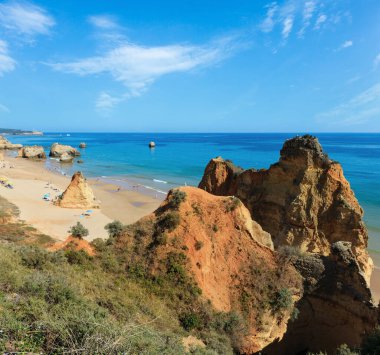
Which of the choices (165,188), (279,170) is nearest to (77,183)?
(165,188)

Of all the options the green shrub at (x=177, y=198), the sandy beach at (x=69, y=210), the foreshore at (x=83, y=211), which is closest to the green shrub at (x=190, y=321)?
the green shrub at (x=177, y=198)

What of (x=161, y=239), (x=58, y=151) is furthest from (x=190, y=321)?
(x=58, y=151)

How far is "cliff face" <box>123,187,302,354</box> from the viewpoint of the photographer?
12.1 meters

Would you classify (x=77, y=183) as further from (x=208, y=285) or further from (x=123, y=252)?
(x=208, y=285)

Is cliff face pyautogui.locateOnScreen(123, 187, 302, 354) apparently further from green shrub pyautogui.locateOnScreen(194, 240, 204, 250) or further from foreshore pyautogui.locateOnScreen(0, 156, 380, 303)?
foreshore pyautogui.locateOnScreen(0, 156, 380, 303)

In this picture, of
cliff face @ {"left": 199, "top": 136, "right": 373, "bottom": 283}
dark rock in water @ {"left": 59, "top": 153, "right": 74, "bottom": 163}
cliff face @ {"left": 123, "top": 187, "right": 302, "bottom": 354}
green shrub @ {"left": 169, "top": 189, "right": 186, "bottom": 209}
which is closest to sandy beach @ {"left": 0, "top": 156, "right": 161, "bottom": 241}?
green shrub @ {"left": 169, "top": 189, "right": 186, "bottom": 209}

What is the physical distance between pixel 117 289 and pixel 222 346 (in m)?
4.25

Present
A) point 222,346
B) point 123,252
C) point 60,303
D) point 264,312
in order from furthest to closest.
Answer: point 123,252 < point 264,312 < point 222,346 < point 60,303

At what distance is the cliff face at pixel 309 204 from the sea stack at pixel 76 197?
2455 cm

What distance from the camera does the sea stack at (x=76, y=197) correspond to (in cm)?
3794

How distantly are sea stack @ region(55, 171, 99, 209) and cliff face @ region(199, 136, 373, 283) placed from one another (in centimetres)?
2455

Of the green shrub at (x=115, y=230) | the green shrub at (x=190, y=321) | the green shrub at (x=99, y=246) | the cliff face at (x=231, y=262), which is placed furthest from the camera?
the green shrub at (x=115, y=230)

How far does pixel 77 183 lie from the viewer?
127 ft

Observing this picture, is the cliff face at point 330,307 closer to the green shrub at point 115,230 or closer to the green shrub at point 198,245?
the green shrub at point 198,245
